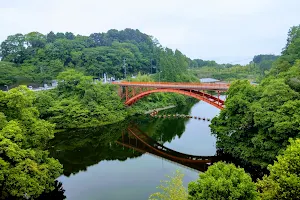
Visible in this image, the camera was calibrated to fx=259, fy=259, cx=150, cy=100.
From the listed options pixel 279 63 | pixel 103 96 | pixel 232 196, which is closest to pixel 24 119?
pixel 232 196

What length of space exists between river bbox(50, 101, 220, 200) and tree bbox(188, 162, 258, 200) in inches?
332

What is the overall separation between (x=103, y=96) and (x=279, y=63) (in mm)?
24815

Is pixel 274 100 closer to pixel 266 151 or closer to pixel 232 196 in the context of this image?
pixel 266 151

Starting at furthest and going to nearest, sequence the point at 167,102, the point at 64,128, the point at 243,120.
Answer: the point at 167,102, the point at 64,128, the point at 243,120

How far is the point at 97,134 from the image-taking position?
32719mm

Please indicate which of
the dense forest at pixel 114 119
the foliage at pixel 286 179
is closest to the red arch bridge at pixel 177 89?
the dense forest at pixel 114 119

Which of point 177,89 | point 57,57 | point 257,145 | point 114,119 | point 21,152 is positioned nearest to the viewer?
point 21,152

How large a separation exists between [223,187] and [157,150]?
1796 centimetres

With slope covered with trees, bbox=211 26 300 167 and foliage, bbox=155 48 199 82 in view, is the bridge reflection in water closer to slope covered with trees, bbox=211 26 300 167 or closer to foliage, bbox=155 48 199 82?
slope covered with trees, bbox=211 26 300 167

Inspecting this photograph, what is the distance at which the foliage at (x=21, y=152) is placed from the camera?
46.8 feet

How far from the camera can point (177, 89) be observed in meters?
32.4

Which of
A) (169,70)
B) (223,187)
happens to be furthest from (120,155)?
(169,70)

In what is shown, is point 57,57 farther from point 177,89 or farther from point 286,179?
point 286,179

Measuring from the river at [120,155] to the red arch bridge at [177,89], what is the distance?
426cm
